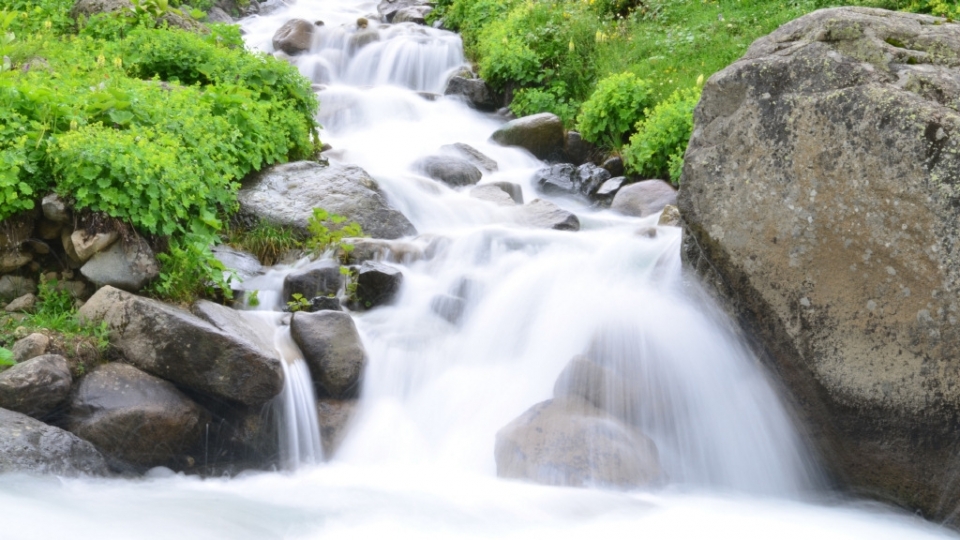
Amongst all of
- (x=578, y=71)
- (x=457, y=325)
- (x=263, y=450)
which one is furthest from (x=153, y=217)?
(x=578, y=71)

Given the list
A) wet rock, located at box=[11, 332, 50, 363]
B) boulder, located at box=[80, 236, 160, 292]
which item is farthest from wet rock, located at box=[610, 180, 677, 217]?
wet rock, located at box=[11, 332, 50, 363]

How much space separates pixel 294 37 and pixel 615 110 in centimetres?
663

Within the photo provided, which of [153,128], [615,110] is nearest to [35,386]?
[153,128]

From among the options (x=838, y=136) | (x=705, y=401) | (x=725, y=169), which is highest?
(x=838, y=136)

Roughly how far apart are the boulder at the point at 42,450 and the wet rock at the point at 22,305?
3.56ft

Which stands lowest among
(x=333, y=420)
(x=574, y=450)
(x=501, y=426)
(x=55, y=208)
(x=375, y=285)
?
(x=333, y=420)

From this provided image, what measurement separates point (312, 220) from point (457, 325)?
1.58 meters

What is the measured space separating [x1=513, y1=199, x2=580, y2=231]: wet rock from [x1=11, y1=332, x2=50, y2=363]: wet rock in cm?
447

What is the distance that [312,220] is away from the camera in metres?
7.13

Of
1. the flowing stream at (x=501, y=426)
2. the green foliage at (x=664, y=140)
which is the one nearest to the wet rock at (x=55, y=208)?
the flowing stream at (x=501, y=426)

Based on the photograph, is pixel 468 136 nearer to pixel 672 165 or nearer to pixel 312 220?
pixel 672 165

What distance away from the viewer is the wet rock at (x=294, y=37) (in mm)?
14391

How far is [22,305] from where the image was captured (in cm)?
534

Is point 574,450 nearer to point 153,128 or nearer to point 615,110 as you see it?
point 153,128
